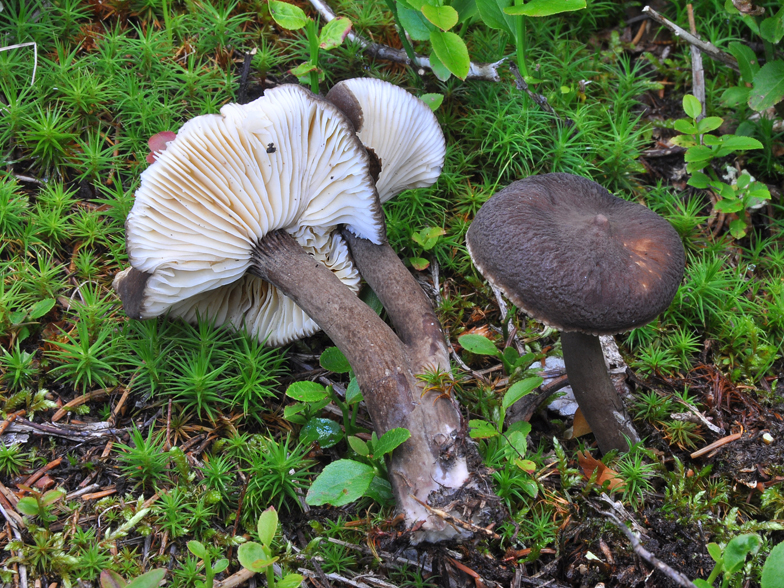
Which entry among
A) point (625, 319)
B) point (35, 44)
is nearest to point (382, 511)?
point (625, 319)

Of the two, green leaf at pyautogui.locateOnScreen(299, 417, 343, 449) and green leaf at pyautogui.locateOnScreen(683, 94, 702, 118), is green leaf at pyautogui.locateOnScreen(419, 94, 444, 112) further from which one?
green leaf at pyautogui.locateOnScreen(299, 417, 343, 449)

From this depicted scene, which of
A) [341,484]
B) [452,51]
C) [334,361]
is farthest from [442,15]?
[341,484]

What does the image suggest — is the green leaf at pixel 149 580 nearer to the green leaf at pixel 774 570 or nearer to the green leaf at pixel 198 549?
the green leaf at pixel 198 549

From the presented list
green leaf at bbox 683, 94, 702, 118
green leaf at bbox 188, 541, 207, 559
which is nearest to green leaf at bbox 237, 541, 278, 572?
green leaf at bbox 188, 541, 207, 559

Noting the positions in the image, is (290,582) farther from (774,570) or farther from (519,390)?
(774,570)

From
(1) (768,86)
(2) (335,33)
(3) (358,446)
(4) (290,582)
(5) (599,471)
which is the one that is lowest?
(5) (599,471)

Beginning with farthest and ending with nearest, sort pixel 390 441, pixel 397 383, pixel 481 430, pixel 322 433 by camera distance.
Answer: pixel 322 433, pixel 397 383, pixel 481 430, pixel 390 441

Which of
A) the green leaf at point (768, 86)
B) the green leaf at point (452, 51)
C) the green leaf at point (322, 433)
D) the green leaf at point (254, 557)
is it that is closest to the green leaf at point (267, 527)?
the green leaf at point (254, 557)
